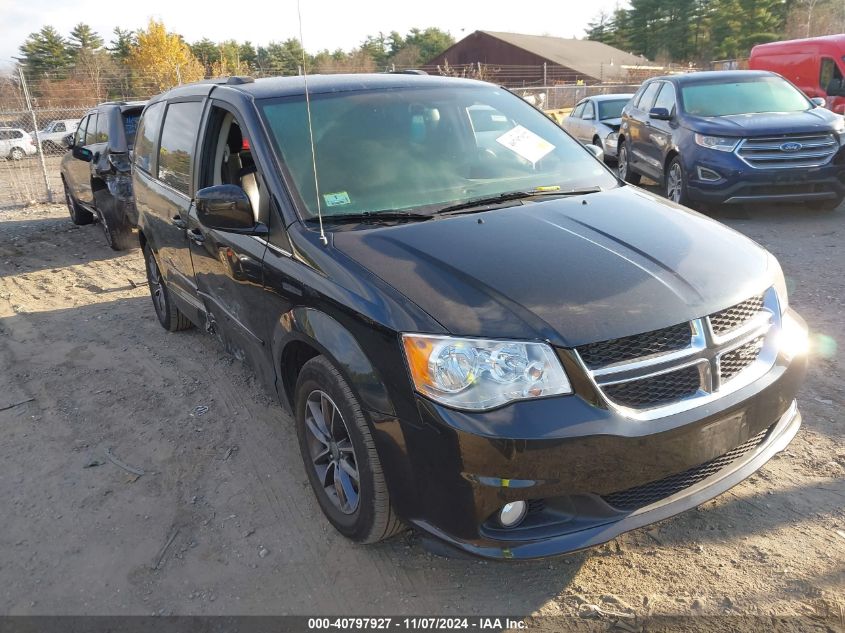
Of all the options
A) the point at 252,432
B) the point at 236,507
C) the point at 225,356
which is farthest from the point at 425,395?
the point at 225,356

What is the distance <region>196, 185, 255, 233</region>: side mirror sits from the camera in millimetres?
3072

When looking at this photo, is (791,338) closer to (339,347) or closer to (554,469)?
(554,469)

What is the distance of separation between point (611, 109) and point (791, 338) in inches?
477

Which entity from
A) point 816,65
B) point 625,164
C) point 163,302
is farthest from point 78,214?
point 816,65

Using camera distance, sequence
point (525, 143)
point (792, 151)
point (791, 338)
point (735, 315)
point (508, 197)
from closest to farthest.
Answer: point (735, 315)
point (791, 338)
point (508, 197)
point (525, 143)
point (792, 151)

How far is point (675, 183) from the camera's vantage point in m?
8.76

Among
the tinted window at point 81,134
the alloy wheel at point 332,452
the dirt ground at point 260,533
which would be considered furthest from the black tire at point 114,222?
the alloy wheel at point 332,452

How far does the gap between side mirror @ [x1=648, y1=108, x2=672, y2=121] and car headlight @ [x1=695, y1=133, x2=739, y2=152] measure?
0.73 meters

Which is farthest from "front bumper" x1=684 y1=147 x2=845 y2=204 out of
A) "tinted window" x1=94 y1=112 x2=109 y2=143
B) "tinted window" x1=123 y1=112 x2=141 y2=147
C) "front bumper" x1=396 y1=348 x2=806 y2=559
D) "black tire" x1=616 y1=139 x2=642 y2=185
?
"tinted window" x1=94 y1=112 x2=109 y2=143

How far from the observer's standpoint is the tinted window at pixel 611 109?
1368 cm

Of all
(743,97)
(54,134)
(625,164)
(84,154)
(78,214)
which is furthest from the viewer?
(54,134)

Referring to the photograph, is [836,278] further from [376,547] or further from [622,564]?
[376,547]

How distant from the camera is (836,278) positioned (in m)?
5.88

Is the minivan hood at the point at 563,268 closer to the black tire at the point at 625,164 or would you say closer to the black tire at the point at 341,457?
the black tire at the point at 341,457
